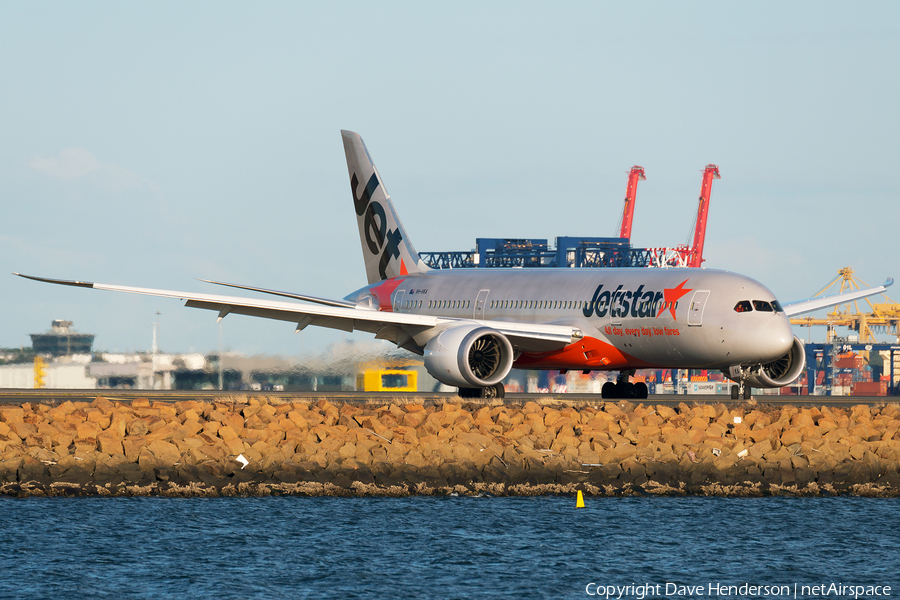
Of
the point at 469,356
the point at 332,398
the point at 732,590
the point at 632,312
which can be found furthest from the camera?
the point at 332,398

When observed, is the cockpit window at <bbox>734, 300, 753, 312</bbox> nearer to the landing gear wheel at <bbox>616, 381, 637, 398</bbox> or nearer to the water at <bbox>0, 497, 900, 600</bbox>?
the landing gear wheel at <bbox>616, 381, 637, 398</bbox>

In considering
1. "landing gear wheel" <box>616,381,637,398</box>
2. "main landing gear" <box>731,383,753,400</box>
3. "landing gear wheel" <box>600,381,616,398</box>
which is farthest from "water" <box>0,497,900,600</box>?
"landing gear wheel" <box>600,381,616,398</box>

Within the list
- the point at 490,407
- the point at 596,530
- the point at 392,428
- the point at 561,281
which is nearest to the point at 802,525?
the point at 596,530

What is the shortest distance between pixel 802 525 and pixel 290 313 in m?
17.4

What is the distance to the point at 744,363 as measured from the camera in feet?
104

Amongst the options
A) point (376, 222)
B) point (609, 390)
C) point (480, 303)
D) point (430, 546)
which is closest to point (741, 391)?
point (609, 390)

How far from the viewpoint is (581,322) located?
3428 cm

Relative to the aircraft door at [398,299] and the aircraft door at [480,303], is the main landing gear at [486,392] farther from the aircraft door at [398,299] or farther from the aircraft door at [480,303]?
the aircraft door at [398,299]

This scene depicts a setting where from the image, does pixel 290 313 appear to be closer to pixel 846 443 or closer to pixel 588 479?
pixel 588 479

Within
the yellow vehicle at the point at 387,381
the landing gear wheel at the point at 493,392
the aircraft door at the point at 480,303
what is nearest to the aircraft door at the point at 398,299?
the yellow vehicle at the point at 387,381

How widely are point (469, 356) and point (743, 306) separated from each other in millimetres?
6859

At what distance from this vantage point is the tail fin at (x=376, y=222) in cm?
4234

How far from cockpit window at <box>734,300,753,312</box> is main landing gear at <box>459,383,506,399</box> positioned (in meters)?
6.47

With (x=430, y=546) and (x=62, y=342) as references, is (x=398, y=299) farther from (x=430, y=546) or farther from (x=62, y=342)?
(x=430, y=546)
